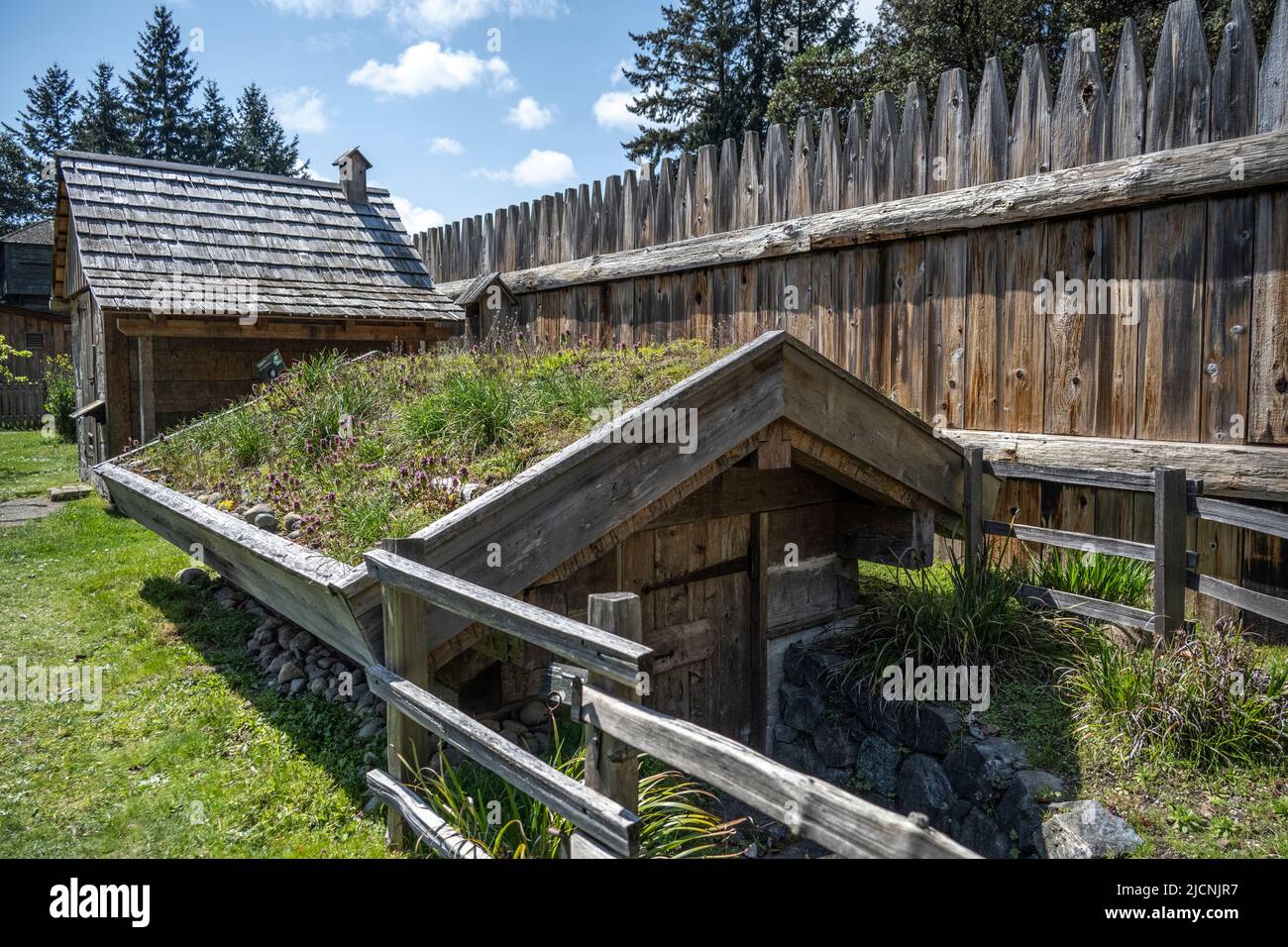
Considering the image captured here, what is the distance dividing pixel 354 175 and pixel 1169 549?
12.9 metres

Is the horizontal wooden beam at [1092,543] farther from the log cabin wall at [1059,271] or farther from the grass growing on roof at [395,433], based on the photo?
the grass growing on roof at [395,433]

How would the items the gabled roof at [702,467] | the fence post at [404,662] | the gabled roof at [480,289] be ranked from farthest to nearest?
the gabled roof at [480,289]
the gabled roof at [702,467]
the fence post at [404,662]

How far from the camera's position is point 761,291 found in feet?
28.1

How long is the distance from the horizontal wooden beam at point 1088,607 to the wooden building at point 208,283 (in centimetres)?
875

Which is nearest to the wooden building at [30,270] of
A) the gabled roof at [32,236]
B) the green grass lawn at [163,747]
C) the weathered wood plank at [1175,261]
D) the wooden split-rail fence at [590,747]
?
the gabled roof at [32,236]

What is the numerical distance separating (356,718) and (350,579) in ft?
5.21

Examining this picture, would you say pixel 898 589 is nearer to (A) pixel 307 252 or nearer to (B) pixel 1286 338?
(B) pixel 1286 338

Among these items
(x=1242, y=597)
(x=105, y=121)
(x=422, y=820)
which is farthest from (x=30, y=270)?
(x=1242, y=597)

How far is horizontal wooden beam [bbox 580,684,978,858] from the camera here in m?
2.09

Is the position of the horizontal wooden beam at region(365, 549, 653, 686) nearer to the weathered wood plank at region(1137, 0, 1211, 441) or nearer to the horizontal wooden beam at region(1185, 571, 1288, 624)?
the horizontal wooden beam at region(1185, 571, 1288, 624)

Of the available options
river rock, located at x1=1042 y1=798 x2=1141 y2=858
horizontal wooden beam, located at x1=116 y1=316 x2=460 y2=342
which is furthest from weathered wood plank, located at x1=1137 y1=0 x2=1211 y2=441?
horizontal wooden beam, located at x1=116 y1=316 x2=460 y2=342

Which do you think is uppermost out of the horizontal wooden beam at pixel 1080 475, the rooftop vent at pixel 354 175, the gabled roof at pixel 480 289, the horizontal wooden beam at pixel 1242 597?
the rooftop vent at pixel 354 175

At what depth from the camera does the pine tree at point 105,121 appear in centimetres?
3944

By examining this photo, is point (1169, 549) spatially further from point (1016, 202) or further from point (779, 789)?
point (779, 789)
